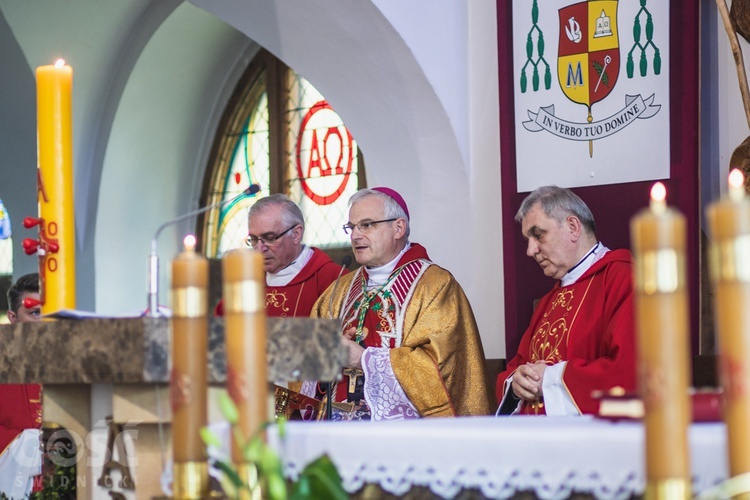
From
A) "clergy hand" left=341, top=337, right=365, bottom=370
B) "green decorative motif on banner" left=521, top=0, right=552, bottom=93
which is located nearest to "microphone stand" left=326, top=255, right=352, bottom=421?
"clergy hand" left=341, top=337, right=365, bottom=370

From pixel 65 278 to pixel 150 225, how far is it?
601 centimetres

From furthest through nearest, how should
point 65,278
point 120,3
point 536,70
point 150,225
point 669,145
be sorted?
point 150,225, point 120,3, point 536,70, point 669,145, point 65,278

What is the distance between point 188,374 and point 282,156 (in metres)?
6.52

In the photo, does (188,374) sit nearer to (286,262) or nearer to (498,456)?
(498,456)

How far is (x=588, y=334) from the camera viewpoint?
4250 mm

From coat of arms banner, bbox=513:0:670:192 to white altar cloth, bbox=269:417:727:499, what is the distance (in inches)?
129

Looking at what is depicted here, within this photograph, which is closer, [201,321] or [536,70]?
[201,321]

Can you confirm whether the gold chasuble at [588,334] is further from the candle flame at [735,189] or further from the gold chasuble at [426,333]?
→ the candle flame at [735,189]

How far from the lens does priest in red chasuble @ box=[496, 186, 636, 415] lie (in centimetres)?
393

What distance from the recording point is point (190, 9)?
7902 millimetres

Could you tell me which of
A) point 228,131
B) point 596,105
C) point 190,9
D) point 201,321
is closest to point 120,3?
point 190,9

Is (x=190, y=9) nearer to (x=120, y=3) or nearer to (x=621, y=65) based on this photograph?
(x=120, y=3)

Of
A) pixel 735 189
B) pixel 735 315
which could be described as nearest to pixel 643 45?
pixel 735 189

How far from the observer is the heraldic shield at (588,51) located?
200 inches
